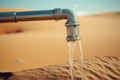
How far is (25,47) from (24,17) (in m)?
2.85

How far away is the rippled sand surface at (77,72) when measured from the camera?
3.38 meters

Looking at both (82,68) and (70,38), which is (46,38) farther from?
(70,38)

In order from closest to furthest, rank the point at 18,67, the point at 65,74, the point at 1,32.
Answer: the point at 65,74
the point at 18,67
the point at 1,32

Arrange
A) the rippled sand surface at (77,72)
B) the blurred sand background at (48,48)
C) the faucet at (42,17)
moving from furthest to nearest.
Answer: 1. the blurred sand background at (48,48)
2. the rippled sand surface at (77,72)
3. the faucet at (42,17)

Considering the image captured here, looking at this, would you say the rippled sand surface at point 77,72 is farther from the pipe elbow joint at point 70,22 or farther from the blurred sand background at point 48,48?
the pipe elbow joint at point 70,22

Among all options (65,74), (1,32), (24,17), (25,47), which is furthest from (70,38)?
(1,32)

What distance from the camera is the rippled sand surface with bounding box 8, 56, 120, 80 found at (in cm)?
338

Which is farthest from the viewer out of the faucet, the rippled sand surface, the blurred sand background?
the blurred sand background

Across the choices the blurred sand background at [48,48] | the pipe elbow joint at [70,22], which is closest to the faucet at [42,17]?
the pipe elbow joint at [70,22]

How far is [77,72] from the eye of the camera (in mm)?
3549

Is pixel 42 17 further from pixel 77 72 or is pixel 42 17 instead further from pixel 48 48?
pixel 48 48

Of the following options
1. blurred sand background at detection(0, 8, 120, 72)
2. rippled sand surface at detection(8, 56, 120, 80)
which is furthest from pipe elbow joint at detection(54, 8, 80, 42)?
blurred sand background at detection(0, 8, 120, 72)

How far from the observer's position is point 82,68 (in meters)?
3.65

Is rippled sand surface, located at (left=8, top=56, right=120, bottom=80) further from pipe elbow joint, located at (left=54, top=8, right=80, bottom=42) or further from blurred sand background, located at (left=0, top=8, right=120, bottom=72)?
pipe elbow joint, located at (left=54, top=8, right=80, bottom=42)
